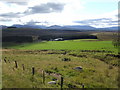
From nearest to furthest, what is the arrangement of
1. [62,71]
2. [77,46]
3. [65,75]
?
[65,75]
[62,71]
[77,46]

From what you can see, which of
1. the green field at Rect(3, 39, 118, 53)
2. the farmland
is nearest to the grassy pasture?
the farmland

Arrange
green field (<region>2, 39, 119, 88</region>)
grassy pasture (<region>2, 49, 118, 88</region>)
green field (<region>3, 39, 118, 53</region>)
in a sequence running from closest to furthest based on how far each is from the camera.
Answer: grassy pasture (<region>2, 49, 118, 88</region>) < green field (<region>2, 39, 119, 88</region>) < green field (<region>3, 39, 118, 53</region>)

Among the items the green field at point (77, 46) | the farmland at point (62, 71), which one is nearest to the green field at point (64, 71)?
the farmland at point (62, 71)

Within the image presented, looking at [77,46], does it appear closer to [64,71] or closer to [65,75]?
[64,71]

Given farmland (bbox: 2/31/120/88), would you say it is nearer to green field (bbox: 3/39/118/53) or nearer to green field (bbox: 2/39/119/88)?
green field (bbox: 2/39/119/88)

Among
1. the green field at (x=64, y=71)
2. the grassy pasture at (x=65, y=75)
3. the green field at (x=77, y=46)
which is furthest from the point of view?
the green field at (x=77, y=46)

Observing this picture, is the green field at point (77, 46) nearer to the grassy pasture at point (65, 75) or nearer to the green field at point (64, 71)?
the green field at point (64, 71)

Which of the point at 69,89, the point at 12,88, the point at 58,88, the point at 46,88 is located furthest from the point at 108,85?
the point at 12,88

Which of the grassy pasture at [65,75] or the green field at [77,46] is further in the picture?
the green field at [77,46]

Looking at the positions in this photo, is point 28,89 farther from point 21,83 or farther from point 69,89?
point 69,89

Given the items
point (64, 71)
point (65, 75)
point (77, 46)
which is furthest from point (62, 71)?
point (77, 46)

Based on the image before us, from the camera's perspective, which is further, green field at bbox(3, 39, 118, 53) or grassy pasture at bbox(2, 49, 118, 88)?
green field at bbox(3, 39, 118, 53)

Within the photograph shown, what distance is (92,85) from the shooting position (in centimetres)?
1703

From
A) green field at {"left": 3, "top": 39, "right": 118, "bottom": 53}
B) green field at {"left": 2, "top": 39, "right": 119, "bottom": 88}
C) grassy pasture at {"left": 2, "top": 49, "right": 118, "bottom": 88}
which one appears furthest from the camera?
green field at {"left": 3, "top": 39, "right": 118, "bottom": 53}
